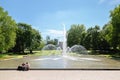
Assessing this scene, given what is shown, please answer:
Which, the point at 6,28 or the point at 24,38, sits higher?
the point at 6,28

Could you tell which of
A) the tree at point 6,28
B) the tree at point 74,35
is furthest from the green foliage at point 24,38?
the tree at point 74,35

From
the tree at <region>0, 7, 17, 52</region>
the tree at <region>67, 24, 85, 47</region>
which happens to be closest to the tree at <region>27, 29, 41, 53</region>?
the tree at <region>0, 7, 17, 52</region>


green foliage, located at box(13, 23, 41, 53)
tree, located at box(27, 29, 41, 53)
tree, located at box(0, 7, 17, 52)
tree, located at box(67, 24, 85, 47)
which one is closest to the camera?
tree, located at box(0, 7, 17, 52)

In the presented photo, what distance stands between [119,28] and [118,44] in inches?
161

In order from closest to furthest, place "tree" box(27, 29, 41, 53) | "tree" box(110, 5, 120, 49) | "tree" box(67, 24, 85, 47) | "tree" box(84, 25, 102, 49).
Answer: "tree" box(110, 5, 120, 49) < "tree" box(27, 29, 41, 53) < "tree" box(84, 25, 102, 49) < "tree" box(67, 24, 85, 47)

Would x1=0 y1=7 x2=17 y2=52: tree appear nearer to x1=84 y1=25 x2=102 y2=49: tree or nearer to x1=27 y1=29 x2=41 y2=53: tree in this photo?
x1=27 y1=29 x2=41 y2=53: tree

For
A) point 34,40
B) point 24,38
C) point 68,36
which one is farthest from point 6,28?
point 68,36

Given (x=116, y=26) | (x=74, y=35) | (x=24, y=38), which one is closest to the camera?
(x=116, y=26)
